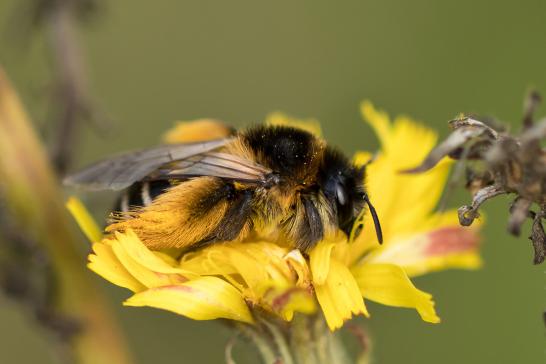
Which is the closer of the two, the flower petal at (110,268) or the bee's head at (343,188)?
the flower petal at (110,268)

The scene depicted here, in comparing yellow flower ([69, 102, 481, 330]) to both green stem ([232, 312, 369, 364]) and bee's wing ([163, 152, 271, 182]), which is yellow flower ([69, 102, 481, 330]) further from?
bee's wing ([163, 152, 271, 182])

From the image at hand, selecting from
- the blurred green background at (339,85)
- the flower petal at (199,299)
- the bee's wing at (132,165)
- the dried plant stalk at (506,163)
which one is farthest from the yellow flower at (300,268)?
the blurred green background at (339,85)

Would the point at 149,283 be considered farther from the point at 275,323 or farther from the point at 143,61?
the point at 143,61

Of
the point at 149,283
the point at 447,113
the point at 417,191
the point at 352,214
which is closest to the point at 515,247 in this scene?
the point at 447,113

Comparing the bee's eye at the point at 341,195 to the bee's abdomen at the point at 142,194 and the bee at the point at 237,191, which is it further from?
the bee's abdomen at the point at 142,194

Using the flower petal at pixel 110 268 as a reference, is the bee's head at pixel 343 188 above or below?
above

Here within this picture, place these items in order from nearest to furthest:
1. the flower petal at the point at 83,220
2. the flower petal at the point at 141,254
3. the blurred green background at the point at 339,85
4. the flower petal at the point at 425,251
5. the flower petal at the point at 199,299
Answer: the flower petal at the point at 199,299
the flower petal at the point at 141,254
the flower petal at the point at 83,220
the flower petal at the point at 425,251
the blurred green background at the point at 339,85
